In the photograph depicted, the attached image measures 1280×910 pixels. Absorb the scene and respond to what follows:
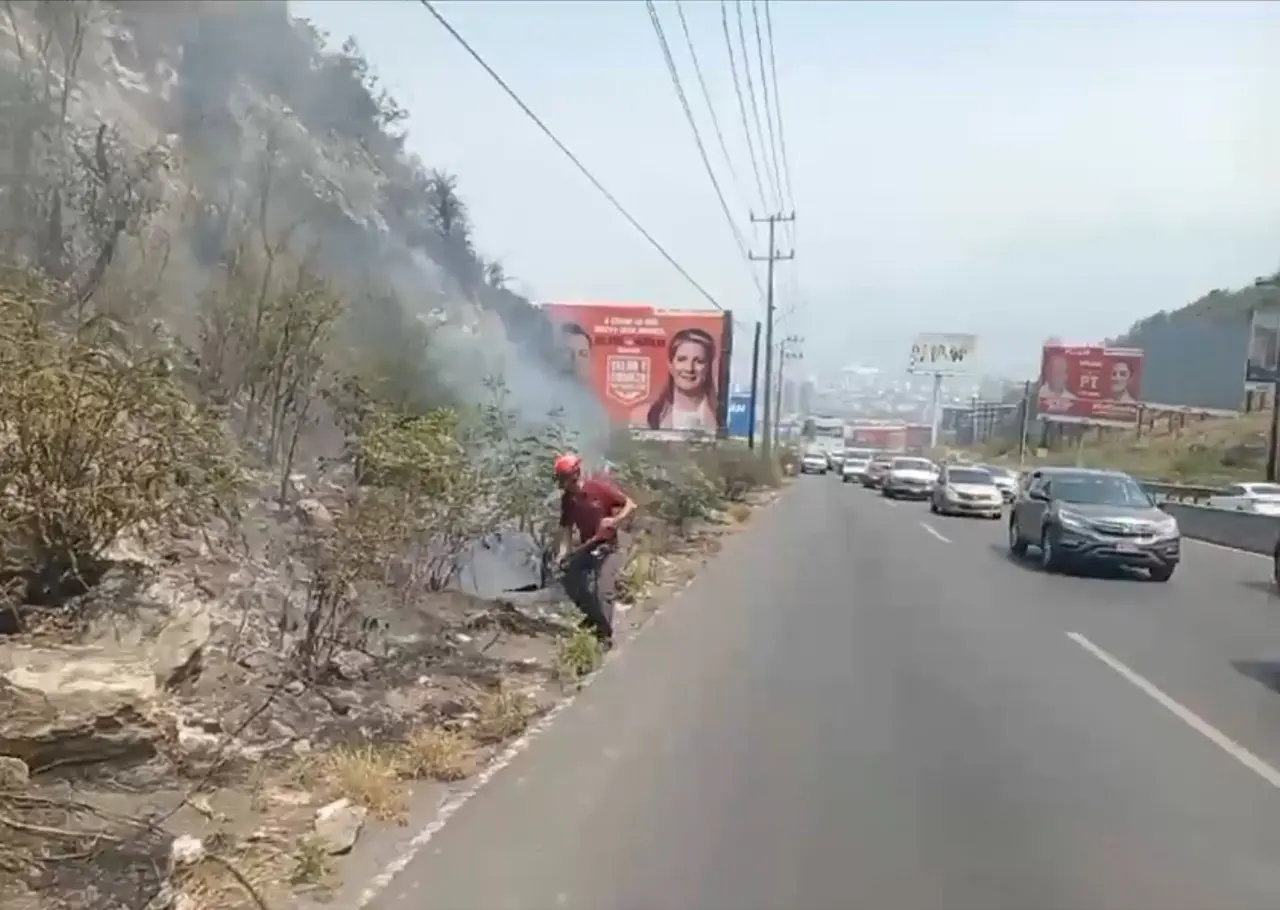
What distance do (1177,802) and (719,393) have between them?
43443mm

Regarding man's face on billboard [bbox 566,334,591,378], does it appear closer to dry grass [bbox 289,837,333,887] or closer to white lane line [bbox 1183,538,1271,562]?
white lane line [bbox 1183,538,1271,562]

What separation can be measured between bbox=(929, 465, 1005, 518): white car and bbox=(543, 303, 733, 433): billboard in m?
12.3

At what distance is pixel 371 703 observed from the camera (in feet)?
30.1

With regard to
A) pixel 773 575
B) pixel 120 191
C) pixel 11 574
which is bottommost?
pixel 773 575

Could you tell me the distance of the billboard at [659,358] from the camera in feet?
163

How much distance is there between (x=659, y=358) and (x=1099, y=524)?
30.8 m

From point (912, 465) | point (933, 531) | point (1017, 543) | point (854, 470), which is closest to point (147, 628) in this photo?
point (1017, 543)

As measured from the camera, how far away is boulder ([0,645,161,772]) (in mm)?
6211

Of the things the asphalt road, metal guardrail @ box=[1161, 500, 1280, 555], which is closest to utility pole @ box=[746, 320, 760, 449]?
metal guardrail @ box=[1161, 500, 1280, 555]

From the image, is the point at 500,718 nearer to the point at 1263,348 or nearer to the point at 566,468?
the point at 566,468

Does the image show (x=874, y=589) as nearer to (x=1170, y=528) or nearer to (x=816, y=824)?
(x=1170, y=528)

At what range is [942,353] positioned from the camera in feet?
275

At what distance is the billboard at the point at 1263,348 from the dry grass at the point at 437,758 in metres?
50.0

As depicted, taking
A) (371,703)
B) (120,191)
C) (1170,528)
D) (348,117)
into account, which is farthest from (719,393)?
(371,703)
